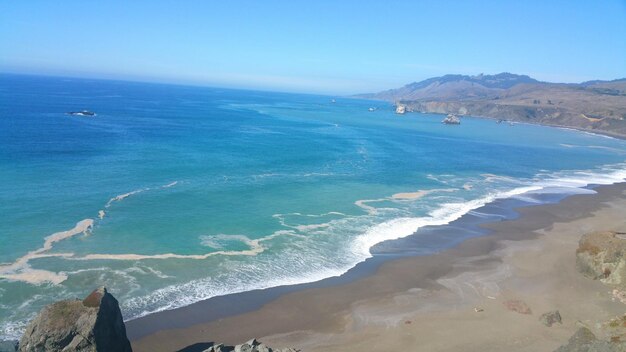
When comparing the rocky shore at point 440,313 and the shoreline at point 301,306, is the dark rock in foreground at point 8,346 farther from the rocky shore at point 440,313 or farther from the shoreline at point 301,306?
the shoreline at point 301,306

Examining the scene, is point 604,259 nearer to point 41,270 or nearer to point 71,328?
point 71,328

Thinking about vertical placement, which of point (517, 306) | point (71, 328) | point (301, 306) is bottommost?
point (301, 306)

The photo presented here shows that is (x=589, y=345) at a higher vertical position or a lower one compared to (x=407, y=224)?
higher

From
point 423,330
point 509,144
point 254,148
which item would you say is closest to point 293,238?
point 423,330

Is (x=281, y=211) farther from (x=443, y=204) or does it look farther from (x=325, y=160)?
(x=325, y=160)

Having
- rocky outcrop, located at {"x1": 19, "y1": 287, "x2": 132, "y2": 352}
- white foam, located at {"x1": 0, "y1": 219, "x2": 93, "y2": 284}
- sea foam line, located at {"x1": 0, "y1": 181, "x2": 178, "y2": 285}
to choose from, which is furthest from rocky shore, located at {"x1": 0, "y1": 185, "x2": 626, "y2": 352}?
sea foam line, located at {"x1": 0, "y1": 181, "x2": 178, "y2": 285}

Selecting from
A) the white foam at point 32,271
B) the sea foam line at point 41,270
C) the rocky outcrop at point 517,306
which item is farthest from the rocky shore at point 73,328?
the rocky outcrop at point 517,306

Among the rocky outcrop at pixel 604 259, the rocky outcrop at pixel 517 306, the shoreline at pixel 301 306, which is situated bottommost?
the shoreline at pixel 301 306

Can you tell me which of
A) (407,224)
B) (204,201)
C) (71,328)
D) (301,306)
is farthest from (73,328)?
(407,224)
